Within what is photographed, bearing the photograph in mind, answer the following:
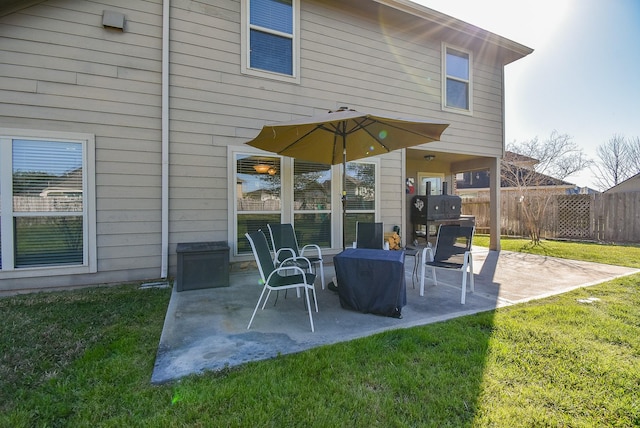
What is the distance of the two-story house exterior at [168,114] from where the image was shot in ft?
12.4

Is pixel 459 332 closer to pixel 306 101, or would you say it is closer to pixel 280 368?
pixel 280 368

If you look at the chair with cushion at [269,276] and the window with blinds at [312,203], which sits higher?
the window with blinds at [312,203]

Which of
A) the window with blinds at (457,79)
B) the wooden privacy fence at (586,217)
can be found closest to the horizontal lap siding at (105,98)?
the window with blinds at (457,79)

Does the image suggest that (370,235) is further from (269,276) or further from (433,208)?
(433,208)

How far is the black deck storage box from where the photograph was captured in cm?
404

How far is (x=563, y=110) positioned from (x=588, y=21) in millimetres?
9410

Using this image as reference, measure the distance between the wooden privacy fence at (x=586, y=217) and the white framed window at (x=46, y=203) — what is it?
11.9m

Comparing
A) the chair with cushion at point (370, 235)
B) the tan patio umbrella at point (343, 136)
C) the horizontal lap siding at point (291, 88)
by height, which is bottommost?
the chair with cushion at point (370, 235)

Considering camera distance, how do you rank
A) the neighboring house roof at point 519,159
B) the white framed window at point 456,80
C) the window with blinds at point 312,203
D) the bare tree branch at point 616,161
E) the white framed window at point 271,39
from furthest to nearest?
the bare tree branch at point 616,161 < the neighboring house roof at point 519,159 < the white framed window at point 456,80 < the window with blinds at point 312,203 < the white framed window at point 271,39

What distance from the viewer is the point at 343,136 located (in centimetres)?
376

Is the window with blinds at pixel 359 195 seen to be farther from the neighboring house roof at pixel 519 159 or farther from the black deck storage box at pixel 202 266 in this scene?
the neighboring house roof at pixel 519 159

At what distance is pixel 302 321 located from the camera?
2990mm

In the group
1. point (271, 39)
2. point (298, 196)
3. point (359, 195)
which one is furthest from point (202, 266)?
point (271, 39)

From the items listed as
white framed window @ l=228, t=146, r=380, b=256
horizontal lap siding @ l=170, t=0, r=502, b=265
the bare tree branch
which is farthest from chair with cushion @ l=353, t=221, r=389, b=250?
the bare tree branch
